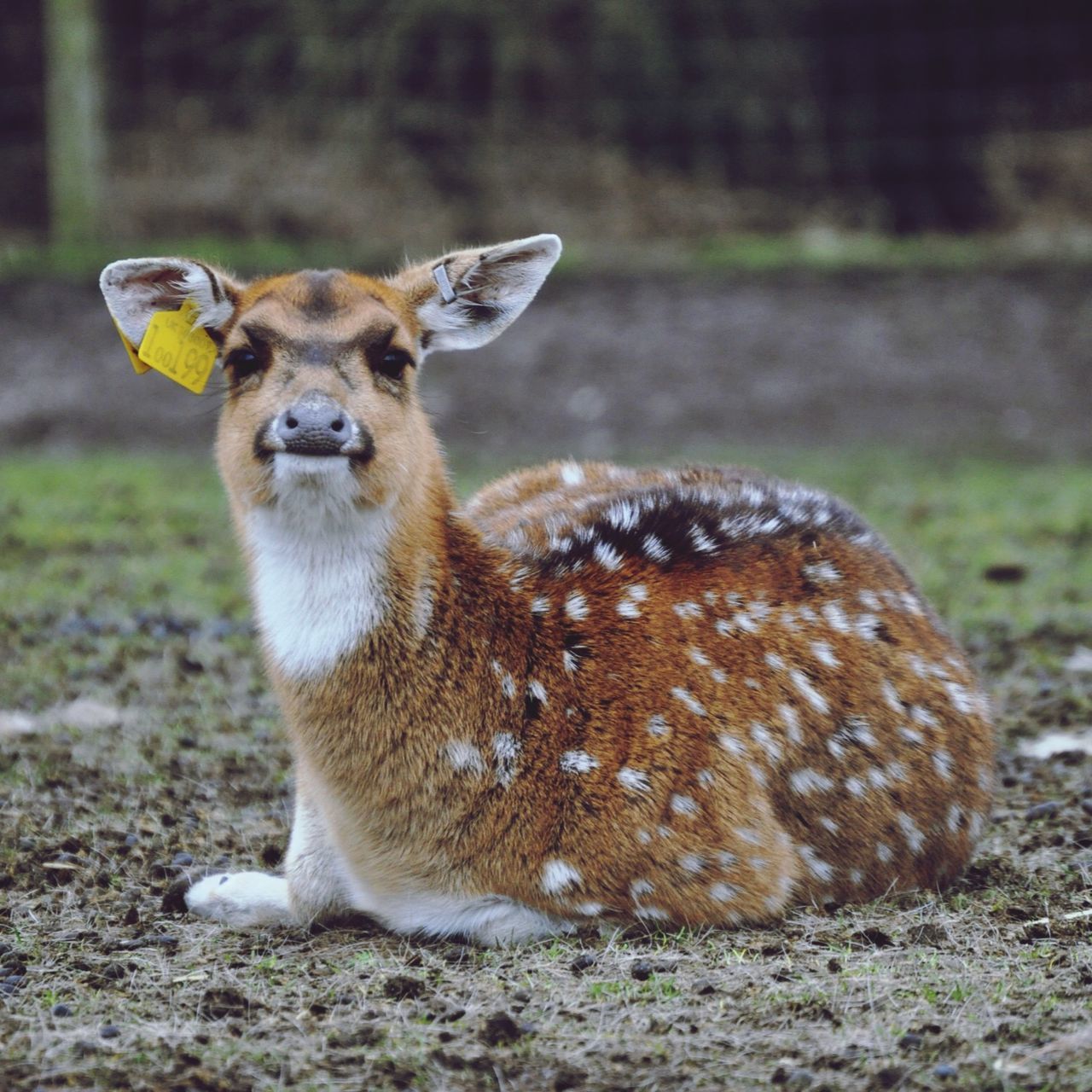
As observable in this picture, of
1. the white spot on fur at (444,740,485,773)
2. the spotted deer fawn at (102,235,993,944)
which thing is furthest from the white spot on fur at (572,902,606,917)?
the white spot on fur at (444,740,485,773)

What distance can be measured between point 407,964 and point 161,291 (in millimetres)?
1892

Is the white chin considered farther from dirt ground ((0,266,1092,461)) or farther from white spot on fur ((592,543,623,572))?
dirt ground ((0,266,1092,461))

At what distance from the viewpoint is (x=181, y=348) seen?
179 inches

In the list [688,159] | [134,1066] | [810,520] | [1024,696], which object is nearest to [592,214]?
[688,159]

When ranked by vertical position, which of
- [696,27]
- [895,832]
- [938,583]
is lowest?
[938,583]

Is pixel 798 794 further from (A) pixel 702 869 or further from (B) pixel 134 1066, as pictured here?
(B) pixel 134 1066

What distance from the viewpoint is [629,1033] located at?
11.6 ft

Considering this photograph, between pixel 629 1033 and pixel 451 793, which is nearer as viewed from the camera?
pixel 629 1033

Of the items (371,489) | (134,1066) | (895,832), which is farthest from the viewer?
(895,832)

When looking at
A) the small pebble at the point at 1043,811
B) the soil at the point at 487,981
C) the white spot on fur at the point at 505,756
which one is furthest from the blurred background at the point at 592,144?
the white spot on fur at the point at 505,756

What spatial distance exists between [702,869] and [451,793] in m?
0.64

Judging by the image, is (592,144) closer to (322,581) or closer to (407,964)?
(322,581)

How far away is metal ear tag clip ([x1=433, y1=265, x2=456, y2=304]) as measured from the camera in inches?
181

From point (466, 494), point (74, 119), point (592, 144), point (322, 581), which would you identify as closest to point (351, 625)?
point (322, 581)
